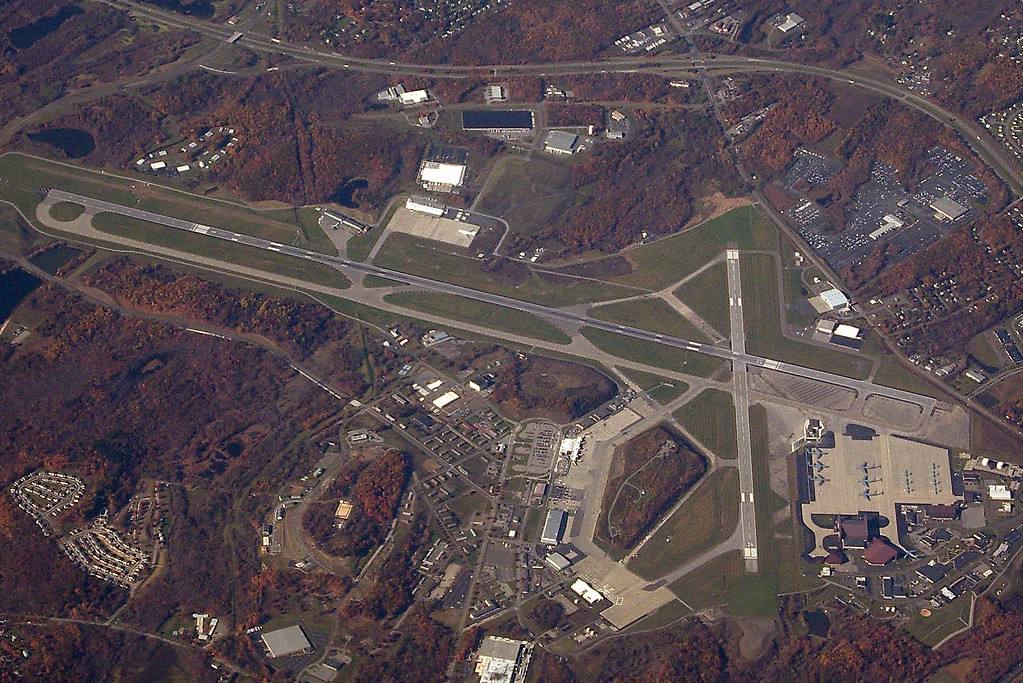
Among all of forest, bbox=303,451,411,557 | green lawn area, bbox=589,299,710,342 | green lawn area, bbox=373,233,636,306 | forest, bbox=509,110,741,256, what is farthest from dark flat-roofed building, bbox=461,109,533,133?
forest, bbox=303,451,411,557

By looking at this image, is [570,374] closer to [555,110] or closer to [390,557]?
[390,557]

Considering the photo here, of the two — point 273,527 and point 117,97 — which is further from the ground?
point 117,97

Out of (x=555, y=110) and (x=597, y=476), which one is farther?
(x=555, y=110)

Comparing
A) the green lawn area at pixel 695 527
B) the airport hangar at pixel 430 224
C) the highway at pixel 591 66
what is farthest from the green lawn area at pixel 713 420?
the highway at pixel 591 66

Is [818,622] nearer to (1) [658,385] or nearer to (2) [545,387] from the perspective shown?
(1) [658,385]

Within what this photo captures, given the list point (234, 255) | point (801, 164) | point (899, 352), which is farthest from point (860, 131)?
point (234, 255)

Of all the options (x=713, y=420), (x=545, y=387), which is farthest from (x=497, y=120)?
(x=713, y=420)

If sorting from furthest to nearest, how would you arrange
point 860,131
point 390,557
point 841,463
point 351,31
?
point 351,31 < point 860,131 < point 841,463 < point 390,557
